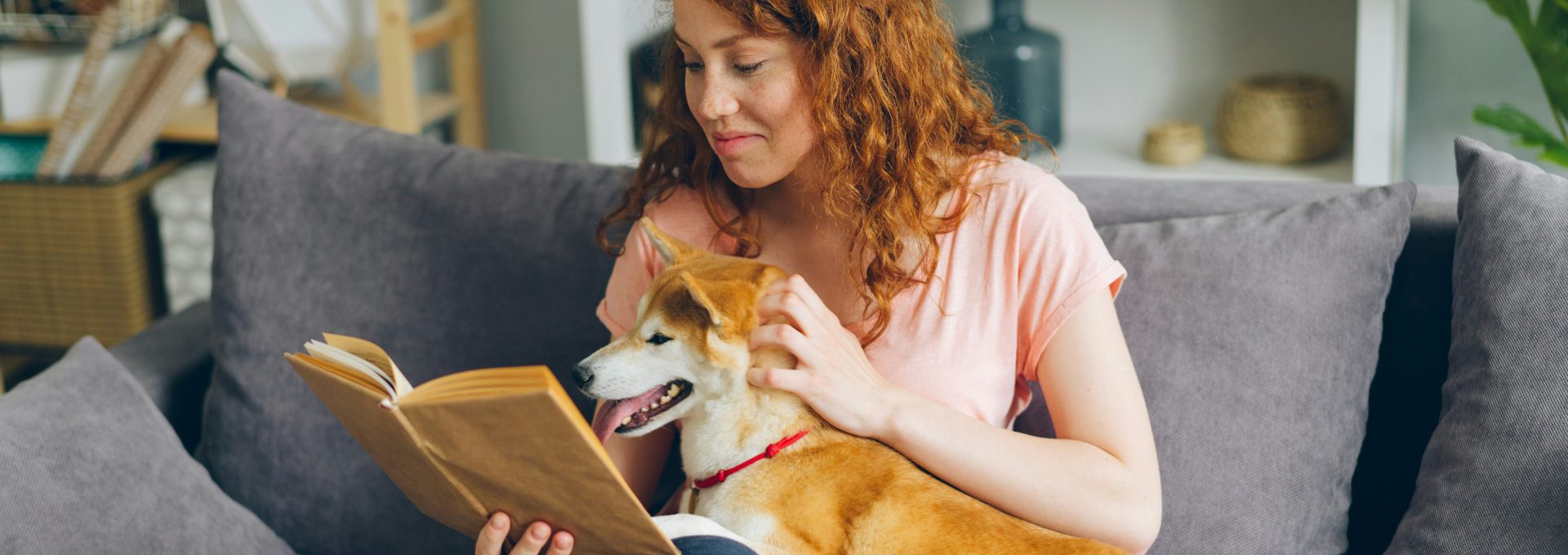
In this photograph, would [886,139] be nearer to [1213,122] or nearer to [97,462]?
[97,462]

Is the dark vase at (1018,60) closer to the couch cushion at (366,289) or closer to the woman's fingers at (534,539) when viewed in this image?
the couch cushion at (366,289)

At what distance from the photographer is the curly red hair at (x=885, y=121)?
117cm

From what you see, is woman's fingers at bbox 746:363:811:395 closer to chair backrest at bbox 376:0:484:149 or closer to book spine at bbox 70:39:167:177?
chair backrest at bbox 376:0:484:149

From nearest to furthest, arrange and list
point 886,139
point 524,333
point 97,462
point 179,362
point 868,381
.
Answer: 1. point 868,381
2. point 886,139
3. point 97,462
4. point 524,333
5. point 179,362

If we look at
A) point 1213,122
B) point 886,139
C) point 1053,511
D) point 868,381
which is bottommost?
point 1213,122

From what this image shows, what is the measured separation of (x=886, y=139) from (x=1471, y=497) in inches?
26.6

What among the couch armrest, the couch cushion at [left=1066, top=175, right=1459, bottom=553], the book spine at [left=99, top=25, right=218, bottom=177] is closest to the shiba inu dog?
the couch cushion at [left=1066, top=175, right=1459, bottom=553]

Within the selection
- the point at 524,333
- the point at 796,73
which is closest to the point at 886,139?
the point at 796,73

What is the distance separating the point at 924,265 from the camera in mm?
1211

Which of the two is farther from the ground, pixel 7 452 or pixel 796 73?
pixel 796 73

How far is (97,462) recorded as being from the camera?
4.37ft

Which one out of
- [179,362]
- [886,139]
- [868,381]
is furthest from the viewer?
[179,362]

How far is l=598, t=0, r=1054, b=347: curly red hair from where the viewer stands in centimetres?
117

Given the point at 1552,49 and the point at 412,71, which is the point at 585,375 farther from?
the point at 412,71
